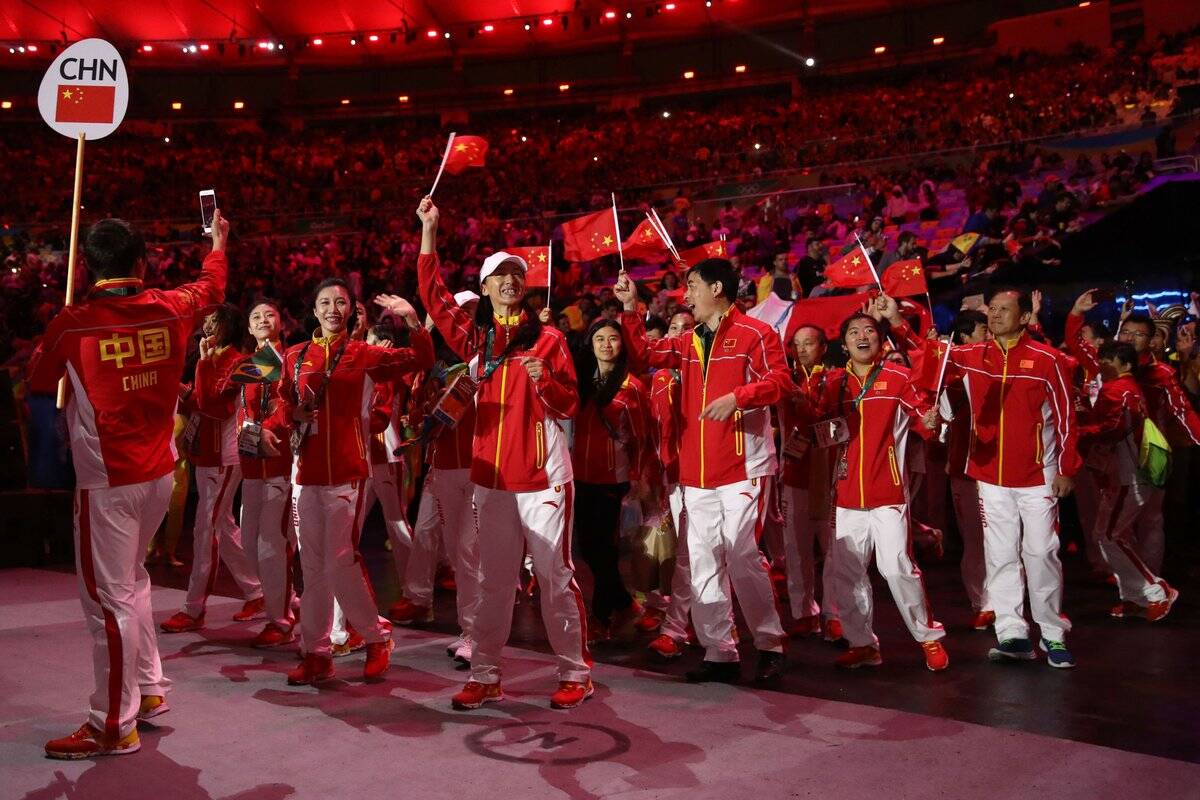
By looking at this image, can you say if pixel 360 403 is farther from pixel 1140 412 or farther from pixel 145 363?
pixel 1140 412

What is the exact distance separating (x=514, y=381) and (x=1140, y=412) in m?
4.77

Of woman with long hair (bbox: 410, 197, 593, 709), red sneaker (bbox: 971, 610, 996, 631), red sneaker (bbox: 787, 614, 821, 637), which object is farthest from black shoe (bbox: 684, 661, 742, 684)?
red sneaker (bbox: 971, 610, 996, 631)

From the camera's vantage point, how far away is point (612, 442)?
6.96m

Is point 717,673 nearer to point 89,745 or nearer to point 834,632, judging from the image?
point 834,632

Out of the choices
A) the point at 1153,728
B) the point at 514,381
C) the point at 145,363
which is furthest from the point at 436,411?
the point at 1153,728

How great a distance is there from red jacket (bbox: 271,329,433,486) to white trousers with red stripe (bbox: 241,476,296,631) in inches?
35.3

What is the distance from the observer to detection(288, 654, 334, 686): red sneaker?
5.72 meters

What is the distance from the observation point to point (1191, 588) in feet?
27.5

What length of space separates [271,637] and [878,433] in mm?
3872

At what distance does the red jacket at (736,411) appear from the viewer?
18.6ft

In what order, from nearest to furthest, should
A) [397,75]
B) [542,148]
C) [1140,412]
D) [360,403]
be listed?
[360,403] < [1140,412] < [542,148] < [397,75]

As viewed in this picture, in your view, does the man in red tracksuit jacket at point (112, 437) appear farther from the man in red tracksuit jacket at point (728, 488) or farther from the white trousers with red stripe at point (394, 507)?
the white trousers with red stripe at point (394, 507)

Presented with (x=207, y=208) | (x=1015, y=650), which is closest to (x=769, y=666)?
(x=1015, y=650)

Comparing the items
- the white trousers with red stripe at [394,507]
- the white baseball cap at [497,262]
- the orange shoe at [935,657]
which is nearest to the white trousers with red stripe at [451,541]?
the white trousers with red stripe at [394,507]
